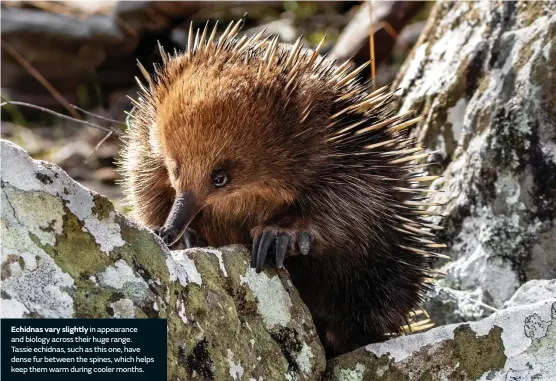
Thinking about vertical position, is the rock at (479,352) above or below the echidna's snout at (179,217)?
below

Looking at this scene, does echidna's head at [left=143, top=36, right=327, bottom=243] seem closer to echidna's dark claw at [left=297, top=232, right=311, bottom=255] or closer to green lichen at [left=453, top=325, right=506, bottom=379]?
echidna's dark claw at [left=297, top=232, right=311, bottom=255]

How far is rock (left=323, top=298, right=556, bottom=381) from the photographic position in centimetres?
239

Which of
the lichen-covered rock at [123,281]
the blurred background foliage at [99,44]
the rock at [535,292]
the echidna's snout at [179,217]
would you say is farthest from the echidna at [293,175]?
the blurred background foliage at [99,44]

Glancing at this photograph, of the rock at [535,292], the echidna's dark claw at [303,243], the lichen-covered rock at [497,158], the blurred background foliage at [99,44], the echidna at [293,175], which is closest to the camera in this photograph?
the echidna at [293,175]

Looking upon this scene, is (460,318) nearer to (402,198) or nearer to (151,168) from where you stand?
(402,198)

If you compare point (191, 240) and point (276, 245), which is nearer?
point (276, 245)

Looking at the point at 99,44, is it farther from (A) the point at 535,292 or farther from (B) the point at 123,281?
(B) the point at 123,281

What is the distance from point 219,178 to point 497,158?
1353 millimetres

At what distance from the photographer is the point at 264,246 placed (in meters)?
2.51

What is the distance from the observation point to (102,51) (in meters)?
6.96

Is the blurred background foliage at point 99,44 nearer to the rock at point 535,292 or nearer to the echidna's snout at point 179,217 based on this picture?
the rock at point 535,292

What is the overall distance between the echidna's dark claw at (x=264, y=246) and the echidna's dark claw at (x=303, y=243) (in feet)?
0.37

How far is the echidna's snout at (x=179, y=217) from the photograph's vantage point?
2.43 meters

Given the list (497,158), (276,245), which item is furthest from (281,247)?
(497,158)
